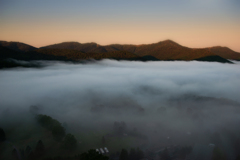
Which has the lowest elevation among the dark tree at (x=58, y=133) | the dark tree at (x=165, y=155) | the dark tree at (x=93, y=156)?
the dark tree at (x=165, y=155)

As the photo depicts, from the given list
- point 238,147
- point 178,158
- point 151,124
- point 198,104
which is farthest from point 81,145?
point 198,104

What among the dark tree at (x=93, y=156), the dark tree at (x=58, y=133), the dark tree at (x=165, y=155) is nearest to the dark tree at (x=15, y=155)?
the dark tree at (x=58, y=133)

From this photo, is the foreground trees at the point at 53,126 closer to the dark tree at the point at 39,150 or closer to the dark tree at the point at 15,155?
the dark tree at the point at 39,150

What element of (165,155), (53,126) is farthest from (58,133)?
(165,155)

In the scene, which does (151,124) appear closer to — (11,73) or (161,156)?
(161,156)

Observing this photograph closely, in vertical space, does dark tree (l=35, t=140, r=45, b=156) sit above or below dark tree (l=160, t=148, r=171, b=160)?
above

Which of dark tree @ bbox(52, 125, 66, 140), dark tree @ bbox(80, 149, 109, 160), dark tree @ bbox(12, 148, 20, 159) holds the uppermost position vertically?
dark tree @ bbox(80, 149, 109, 160)

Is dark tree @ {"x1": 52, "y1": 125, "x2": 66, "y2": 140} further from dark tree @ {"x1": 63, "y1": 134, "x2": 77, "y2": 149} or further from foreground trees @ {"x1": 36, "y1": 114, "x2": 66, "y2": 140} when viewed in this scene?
dark tree @ {"x1": 63, "y1": 134, "x2": 77, "y2": 149}

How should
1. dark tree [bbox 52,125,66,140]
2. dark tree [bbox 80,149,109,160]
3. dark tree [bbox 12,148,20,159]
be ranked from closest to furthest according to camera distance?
dark tree [bbox 80,149,109,160], dark tree [bbox 12,148,20,159], dark tree [bbox 52,125,66,140]

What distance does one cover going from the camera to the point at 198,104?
14650 cm

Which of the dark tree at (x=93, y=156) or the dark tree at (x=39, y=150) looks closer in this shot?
the dark tree at (x=93, y=156)

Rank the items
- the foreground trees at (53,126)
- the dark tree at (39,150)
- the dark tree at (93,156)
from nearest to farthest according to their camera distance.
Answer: the dark tree at (93,156), the dark tree at (39,150), the foreground trees at (53,126)

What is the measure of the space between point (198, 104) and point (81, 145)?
427 feet

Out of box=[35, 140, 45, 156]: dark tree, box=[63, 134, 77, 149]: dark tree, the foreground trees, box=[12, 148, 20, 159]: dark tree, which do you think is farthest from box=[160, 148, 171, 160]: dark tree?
box=[12, 148, 20, 159]: dark tree
